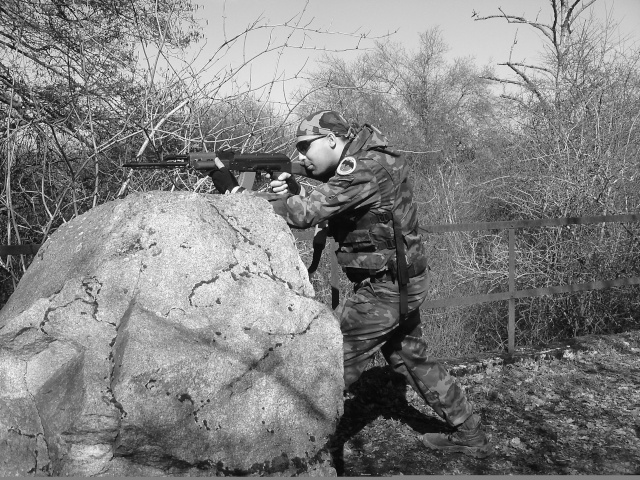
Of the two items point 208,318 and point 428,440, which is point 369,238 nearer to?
point 208,318

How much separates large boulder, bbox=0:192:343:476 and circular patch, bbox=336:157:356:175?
1.31 ft

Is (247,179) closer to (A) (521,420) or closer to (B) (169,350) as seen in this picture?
(B) (169,350)

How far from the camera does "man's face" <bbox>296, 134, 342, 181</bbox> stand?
3195mm

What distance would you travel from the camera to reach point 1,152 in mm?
5055

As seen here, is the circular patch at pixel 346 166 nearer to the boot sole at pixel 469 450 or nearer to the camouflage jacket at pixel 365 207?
the camouflage jacket at pixel 365 207

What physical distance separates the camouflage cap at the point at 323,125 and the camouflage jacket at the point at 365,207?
0.34 ft

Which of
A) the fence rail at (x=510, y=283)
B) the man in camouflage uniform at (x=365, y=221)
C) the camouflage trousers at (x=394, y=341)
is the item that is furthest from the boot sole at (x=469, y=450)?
the fence rail at (x=510, y=283)

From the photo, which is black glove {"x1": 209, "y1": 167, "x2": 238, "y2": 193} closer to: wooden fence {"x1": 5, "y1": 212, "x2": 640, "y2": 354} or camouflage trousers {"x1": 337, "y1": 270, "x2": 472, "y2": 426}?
camouflage trousers {"x1": 337, "y1": 270, "x2": 472, "y2": 426}

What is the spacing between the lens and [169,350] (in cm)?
233

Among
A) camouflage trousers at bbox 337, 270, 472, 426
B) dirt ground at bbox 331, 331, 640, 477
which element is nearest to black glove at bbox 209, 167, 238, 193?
camouflage trousers at bbox 337, 270, 472, 426

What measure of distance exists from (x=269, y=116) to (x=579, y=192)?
4307 millimetres

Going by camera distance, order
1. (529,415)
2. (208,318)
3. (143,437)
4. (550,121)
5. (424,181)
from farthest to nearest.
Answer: (424,181) < (550,121) < (529,415) < (208,318) < (143,437)

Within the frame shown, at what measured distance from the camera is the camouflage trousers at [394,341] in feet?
10.3

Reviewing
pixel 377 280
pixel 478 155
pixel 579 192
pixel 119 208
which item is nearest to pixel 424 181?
pixel 478 155
